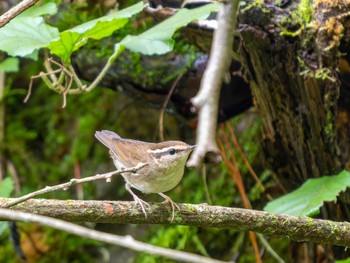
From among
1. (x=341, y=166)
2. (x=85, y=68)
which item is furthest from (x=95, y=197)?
(x=341, y=166)

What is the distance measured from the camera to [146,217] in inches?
91.0

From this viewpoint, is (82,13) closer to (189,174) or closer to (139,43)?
(139,43)

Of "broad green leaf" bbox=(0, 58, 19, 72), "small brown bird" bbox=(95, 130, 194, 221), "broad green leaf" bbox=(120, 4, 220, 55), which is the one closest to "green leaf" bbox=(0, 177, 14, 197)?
"broad green leaf" bbox=(0, 58, 19, 72)

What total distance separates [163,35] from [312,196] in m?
1.03

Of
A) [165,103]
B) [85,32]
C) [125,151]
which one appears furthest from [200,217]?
[165,103]

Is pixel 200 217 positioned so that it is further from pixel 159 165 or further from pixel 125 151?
pixel 125 151

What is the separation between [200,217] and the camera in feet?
7.82

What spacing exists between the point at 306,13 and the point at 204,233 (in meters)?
1.83

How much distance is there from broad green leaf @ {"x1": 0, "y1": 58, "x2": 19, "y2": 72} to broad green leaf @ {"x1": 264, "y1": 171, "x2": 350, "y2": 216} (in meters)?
1.77

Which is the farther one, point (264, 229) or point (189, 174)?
point (189, 174)

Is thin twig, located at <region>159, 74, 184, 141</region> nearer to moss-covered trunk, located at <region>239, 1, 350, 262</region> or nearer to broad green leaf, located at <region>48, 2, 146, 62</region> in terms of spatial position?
moss-covered trunk, located at <region>239, 1, 350, 262</region>

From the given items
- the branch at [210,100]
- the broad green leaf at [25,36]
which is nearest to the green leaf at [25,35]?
the broad green leaf at [25,36]

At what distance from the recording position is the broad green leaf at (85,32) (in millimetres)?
2902

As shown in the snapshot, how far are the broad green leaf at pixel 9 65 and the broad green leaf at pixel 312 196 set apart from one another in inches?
69.9
